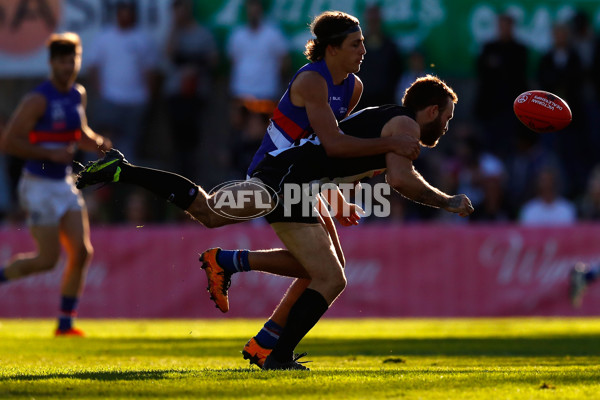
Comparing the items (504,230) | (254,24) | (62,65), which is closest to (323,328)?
(504,230)

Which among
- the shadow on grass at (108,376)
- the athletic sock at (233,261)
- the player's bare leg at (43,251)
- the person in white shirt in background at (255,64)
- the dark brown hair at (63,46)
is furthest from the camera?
the person in white shirt in background at (255,64)

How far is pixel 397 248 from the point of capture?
15.6 metres

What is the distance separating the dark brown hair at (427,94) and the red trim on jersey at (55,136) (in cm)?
513

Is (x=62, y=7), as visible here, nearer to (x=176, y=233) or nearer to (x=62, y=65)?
(x=176, y=233)

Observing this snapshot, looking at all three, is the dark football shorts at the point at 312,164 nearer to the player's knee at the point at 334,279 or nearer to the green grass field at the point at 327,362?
the player's knee at the point at 334,279

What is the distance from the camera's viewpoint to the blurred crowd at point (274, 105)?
16.6m

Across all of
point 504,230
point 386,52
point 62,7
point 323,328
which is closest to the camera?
point 323,328

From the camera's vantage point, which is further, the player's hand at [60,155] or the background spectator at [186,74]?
the background spectator at [186,74]

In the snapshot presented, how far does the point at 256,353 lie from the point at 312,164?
1.30 meters

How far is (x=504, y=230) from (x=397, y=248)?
4.79 feet

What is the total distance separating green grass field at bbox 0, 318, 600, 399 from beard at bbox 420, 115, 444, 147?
1.51 metres

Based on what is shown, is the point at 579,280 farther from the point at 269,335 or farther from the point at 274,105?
the point at 269,335

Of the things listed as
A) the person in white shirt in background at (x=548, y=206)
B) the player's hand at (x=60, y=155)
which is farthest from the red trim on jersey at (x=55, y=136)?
the person in white shirt in background at (x=548, y=206)

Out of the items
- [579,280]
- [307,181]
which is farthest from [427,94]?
[579,280]
